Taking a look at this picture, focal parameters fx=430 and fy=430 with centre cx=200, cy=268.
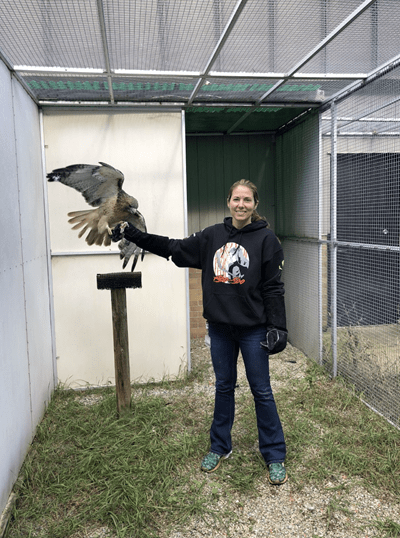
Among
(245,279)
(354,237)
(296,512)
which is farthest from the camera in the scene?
(354,237)

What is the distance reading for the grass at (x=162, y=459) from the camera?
225cm

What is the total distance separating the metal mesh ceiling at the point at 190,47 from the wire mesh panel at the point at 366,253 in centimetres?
41

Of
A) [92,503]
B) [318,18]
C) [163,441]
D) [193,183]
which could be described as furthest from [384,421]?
[193,183]

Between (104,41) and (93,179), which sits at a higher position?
(104,41)

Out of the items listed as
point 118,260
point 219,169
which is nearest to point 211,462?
point 118,260

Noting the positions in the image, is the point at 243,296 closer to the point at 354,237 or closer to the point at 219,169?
the point at 354,237

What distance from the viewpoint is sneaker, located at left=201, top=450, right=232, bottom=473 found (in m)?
2.62

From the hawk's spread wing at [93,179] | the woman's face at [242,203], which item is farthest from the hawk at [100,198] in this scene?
the woman's face at [242,203]

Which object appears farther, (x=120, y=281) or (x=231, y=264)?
(x=120, y=281)

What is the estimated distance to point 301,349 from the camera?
15.8 ft

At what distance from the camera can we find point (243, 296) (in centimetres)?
239

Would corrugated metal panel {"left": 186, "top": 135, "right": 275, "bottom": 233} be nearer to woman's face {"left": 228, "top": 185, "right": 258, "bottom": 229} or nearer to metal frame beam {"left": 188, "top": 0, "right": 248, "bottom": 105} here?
metal frame beam {"left": 188, "top": 0, "right": 248, "bottom": 105}

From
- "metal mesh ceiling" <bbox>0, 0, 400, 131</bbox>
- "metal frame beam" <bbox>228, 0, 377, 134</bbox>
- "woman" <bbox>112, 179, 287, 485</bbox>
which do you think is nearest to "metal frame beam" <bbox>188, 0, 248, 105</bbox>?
"metal mesh ceiling" <bbox>0, 0, 400, 131</bbox>

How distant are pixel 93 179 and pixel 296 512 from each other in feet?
8.14
